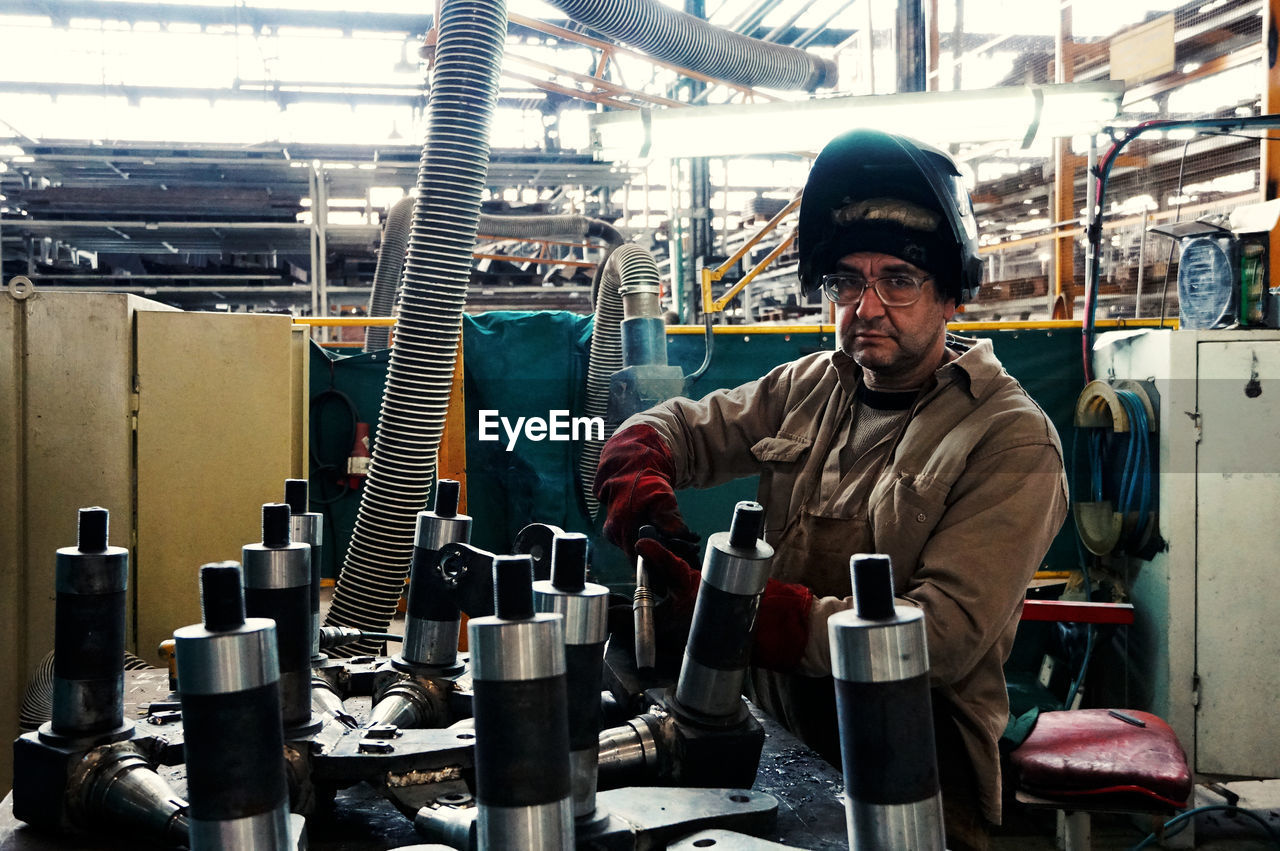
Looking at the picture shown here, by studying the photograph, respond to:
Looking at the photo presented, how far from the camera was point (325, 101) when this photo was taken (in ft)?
39.3

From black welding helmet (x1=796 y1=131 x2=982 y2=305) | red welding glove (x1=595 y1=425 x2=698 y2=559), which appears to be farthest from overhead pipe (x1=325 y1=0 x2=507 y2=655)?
black welding helmet (x1=796 y1=131 x2=982 y2=305)

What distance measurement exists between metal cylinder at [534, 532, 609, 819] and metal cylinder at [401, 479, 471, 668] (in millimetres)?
442

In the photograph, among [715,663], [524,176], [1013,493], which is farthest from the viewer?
[524,176]

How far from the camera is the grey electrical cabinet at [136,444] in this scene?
102 inches

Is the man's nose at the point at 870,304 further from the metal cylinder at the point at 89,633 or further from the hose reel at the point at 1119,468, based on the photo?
the hose reel at the point at 1119,468

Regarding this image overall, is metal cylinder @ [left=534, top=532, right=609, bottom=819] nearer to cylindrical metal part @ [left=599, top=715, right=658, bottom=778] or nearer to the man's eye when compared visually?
cylindrical metal part @ [left=599, top=715, right=658, bottom=778]

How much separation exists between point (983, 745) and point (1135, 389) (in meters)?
2.75

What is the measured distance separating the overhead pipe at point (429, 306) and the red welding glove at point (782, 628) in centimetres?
104

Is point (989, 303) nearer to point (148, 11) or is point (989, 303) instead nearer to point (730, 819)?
point (730, 819)

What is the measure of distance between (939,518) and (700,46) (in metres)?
6.01

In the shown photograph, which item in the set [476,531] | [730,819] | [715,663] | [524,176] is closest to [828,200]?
[715,663]

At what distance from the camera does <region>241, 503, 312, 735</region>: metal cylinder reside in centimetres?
109

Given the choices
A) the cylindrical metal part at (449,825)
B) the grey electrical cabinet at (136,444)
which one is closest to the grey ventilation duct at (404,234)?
the grey electrical cabinet at (136,444)

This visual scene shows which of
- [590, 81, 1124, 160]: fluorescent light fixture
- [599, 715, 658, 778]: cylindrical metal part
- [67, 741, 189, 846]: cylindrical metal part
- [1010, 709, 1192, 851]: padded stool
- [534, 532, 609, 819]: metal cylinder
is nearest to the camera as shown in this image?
[534, 532, 609, 819]: metal cylinder
